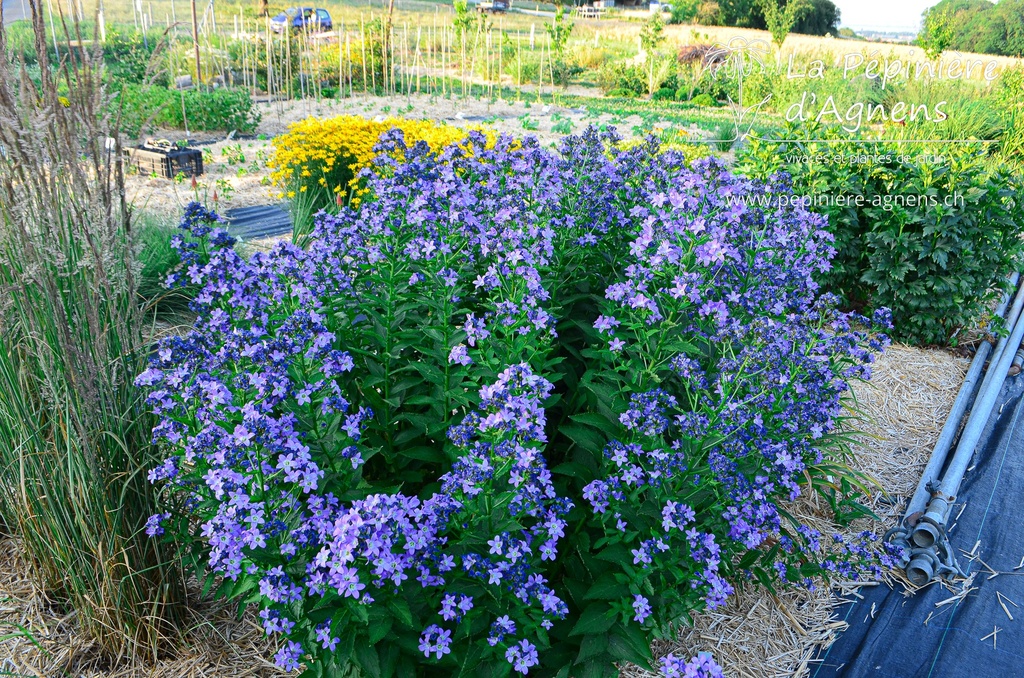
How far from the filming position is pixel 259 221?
7.16 metres

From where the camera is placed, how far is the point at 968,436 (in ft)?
13.1

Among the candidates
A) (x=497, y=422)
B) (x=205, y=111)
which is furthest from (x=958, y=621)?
(x=205, y=111)

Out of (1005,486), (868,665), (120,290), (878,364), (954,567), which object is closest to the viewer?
(120,290)

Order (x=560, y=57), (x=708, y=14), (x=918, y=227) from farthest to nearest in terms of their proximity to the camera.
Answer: (x=708, y=14), (x=560, y=57), (x=918, y=227)

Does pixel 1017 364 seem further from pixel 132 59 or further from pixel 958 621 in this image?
pixel 132 59

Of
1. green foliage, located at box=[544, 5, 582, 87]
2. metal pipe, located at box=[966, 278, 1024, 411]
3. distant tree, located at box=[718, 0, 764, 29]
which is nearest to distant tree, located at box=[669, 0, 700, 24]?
distant tree, located at box=[718, 0, 764, 29]

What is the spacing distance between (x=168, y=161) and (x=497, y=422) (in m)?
7.81

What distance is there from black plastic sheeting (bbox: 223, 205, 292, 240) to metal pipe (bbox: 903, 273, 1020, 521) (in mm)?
5552

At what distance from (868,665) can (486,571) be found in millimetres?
1822

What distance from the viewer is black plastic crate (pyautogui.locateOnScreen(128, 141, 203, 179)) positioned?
8.19m

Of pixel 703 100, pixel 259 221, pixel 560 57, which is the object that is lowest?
pixel 259 221

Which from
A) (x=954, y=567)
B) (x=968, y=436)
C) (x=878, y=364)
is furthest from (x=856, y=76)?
(x=954, y=567)

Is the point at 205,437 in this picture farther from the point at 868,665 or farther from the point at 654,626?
the point at 868,665

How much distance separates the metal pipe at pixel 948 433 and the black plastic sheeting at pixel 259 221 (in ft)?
18.2
